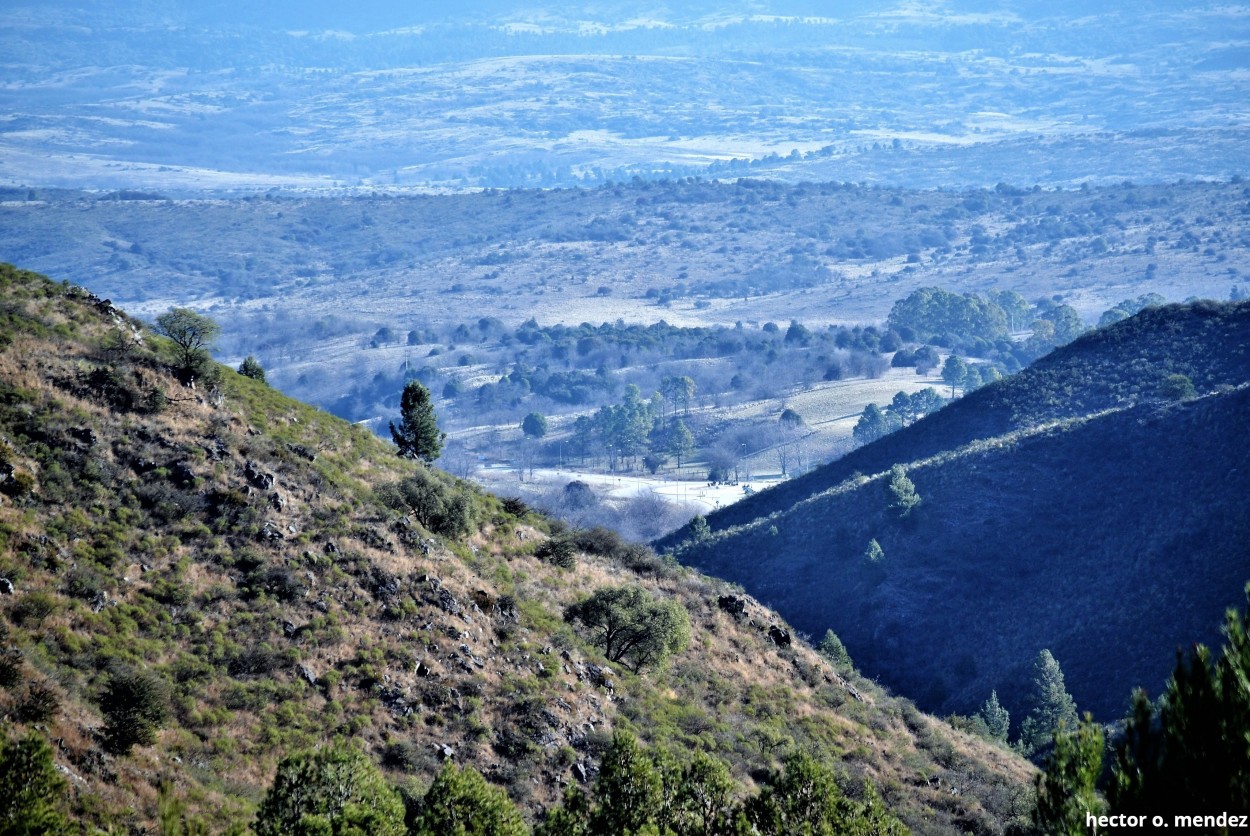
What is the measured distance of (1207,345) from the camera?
272 ft

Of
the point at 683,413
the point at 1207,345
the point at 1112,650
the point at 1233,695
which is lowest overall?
the point at 683,413

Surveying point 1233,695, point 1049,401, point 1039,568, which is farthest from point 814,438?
point 1233,695

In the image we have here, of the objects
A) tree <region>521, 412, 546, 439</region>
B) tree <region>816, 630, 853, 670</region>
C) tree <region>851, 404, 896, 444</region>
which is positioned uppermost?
tree <region>816, 630, 853, 670</region>

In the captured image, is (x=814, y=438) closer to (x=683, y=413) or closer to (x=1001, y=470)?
(x=683, y=413)

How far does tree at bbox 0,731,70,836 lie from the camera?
1775cm

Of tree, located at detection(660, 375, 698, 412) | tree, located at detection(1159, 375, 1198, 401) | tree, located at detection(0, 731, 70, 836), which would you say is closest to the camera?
tree, located at detection(0, 731, 70, 836)

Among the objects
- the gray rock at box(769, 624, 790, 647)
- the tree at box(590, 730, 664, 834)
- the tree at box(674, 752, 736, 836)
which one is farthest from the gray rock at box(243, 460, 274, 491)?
the gray rock at box(769, 624, 790, 647)

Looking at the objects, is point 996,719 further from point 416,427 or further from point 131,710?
point 131,710

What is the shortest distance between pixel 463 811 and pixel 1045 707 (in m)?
32.9

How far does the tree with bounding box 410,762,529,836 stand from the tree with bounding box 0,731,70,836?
5560mm

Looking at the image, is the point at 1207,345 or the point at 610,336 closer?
the point at 1207,345

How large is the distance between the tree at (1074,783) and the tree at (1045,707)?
2677 centimetres

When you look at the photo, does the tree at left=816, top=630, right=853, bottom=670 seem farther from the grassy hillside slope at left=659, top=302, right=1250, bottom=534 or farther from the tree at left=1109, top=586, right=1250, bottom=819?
the tree at left=1109, top=586, right=1250, bottom=819

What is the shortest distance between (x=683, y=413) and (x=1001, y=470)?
7923 centimetres
